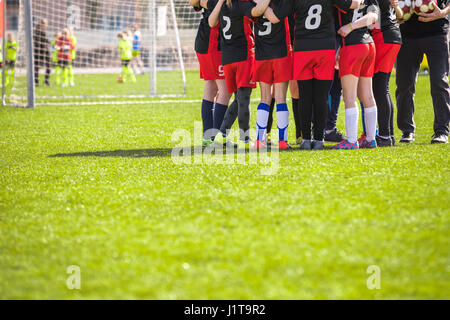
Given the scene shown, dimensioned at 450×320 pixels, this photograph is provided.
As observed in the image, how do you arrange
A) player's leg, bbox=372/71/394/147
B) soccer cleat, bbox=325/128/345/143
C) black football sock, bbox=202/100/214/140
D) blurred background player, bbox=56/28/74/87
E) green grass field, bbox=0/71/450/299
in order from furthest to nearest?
blurred background player, bbox=56/28/74/87 < soccer cleat, bbox=325/128/345/143 < black football sock, bbox=202/100/214/140 < player's leg, bbox=372/71/394/147 < green grass field, bbox=0/71/450/299

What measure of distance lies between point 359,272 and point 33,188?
8.87 ft

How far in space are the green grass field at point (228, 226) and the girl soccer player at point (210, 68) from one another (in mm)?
971

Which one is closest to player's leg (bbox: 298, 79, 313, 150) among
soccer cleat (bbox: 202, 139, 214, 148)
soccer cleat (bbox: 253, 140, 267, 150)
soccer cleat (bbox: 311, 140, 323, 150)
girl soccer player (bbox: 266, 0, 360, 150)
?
girl soccer player (bbox: 266, 0, 360, 150)

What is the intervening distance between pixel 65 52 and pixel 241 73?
13.6m

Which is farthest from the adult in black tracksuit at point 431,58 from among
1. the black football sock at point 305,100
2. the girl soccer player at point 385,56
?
the black football sock at point 305,100

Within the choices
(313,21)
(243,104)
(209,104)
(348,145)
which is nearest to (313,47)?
(313,21)

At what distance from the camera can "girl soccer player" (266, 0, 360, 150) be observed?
5121mm

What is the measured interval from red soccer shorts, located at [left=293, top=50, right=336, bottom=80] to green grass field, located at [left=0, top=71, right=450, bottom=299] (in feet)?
2.44

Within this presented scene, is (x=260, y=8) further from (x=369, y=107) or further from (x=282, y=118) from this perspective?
(x=369, y=107)

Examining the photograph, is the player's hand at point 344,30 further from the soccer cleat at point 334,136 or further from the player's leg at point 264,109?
the soccer cleat at point 334,136

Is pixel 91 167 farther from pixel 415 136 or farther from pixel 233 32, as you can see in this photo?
pixel 415 136

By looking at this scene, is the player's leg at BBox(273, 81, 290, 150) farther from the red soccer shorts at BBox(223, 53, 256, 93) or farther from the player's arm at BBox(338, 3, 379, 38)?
the player's arm at BBox(338, 3, 379, 38)

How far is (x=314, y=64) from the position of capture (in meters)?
5.22
